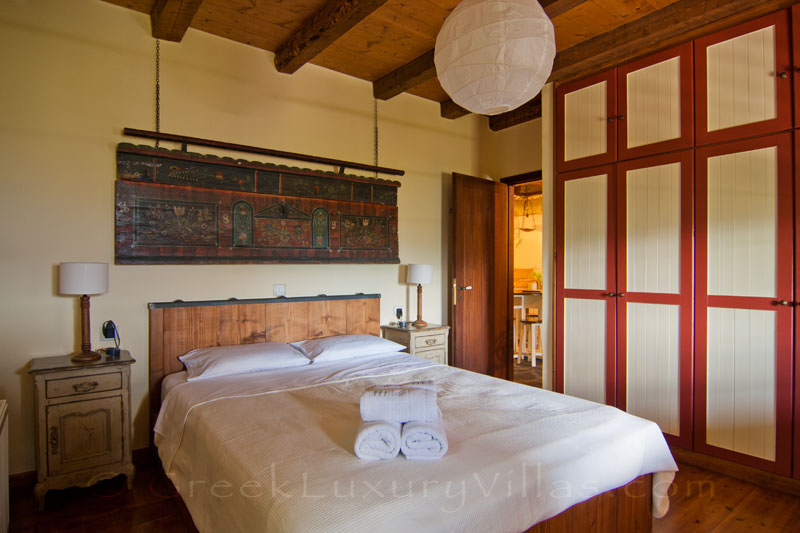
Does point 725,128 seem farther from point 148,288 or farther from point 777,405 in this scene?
point 148,288

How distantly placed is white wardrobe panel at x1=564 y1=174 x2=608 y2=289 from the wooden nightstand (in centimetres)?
309

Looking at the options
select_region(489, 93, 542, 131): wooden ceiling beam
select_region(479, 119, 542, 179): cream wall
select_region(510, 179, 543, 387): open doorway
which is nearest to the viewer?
select_region(489, 93, 542, 131): wooden ceiling beam

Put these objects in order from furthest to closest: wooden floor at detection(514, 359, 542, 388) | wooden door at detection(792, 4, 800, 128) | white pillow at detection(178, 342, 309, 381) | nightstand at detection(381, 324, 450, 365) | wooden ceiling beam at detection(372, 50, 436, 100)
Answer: wooden floor at detection(514, 359, 542, 388)
nightstand at detection(381, 324, 450, 365)
wooden ceiling beam at detection(372, 50, 436, 100)
white pillow at detection(178, 342, 309, 381)
wooden door at detection(792, 4, 800, 128)

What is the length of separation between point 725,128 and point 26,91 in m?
4.14

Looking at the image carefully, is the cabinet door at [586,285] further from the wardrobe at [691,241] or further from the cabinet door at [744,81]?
the cabinet door at [744,81]

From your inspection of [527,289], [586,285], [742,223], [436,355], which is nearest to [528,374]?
[436,355]

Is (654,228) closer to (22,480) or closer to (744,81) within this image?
(744,81)

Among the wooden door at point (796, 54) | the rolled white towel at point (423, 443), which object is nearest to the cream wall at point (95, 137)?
the rolled white towel at point (423, 443)

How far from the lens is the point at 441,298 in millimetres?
4406

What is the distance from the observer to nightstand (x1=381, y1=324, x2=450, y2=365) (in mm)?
3689

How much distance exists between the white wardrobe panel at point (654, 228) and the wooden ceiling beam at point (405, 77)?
171cm

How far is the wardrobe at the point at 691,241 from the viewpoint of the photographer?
2498 mm

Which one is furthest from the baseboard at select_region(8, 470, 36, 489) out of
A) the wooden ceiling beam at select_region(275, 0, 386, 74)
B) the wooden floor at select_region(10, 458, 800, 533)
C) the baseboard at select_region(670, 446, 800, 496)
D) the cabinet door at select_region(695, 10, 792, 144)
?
the cabinet door at select_region(695, 10, 792, 144)

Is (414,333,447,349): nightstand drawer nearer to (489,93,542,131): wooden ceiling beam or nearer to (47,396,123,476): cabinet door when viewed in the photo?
(47,396,123,476): cabinet door
